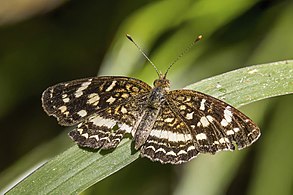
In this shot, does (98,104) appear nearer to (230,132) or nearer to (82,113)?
(82,113)

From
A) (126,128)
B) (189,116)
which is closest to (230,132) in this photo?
(189,116)

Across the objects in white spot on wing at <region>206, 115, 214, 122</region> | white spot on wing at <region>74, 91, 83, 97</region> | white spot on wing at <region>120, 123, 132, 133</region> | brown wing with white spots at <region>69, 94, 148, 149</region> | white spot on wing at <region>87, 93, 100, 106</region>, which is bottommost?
white spot on wing at <region>206, 115, 214, 122</region>

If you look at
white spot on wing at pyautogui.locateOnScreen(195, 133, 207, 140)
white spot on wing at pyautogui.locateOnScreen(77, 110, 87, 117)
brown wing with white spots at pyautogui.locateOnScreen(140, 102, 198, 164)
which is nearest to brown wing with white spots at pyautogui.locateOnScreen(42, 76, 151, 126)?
white spot on wing at pyautogui.locateOnScreen(77, 110, 87, 117)

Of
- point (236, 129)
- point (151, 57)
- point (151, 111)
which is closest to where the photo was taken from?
point (236, 129)

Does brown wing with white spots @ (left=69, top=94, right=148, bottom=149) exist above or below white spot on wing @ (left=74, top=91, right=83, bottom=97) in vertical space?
below

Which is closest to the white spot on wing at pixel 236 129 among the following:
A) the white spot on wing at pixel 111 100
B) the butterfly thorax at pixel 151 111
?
the butterfly thorax at pixel 151 111

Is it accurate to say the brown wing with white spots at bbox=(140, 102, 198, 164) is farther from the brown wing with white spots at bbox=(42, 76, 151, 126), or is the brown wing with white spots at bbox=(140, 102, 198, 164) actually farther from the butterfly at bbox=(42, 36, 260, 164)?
the brown wing with white spots at bbox=(42, 76, 151, 126)

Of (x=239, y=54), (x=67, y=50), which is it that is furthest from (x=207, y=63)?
(x=67, y=50)

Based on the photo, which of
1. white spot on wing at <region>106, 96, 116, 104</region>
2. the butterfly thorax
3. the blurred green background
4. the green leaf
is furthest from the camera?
the blurred green background
